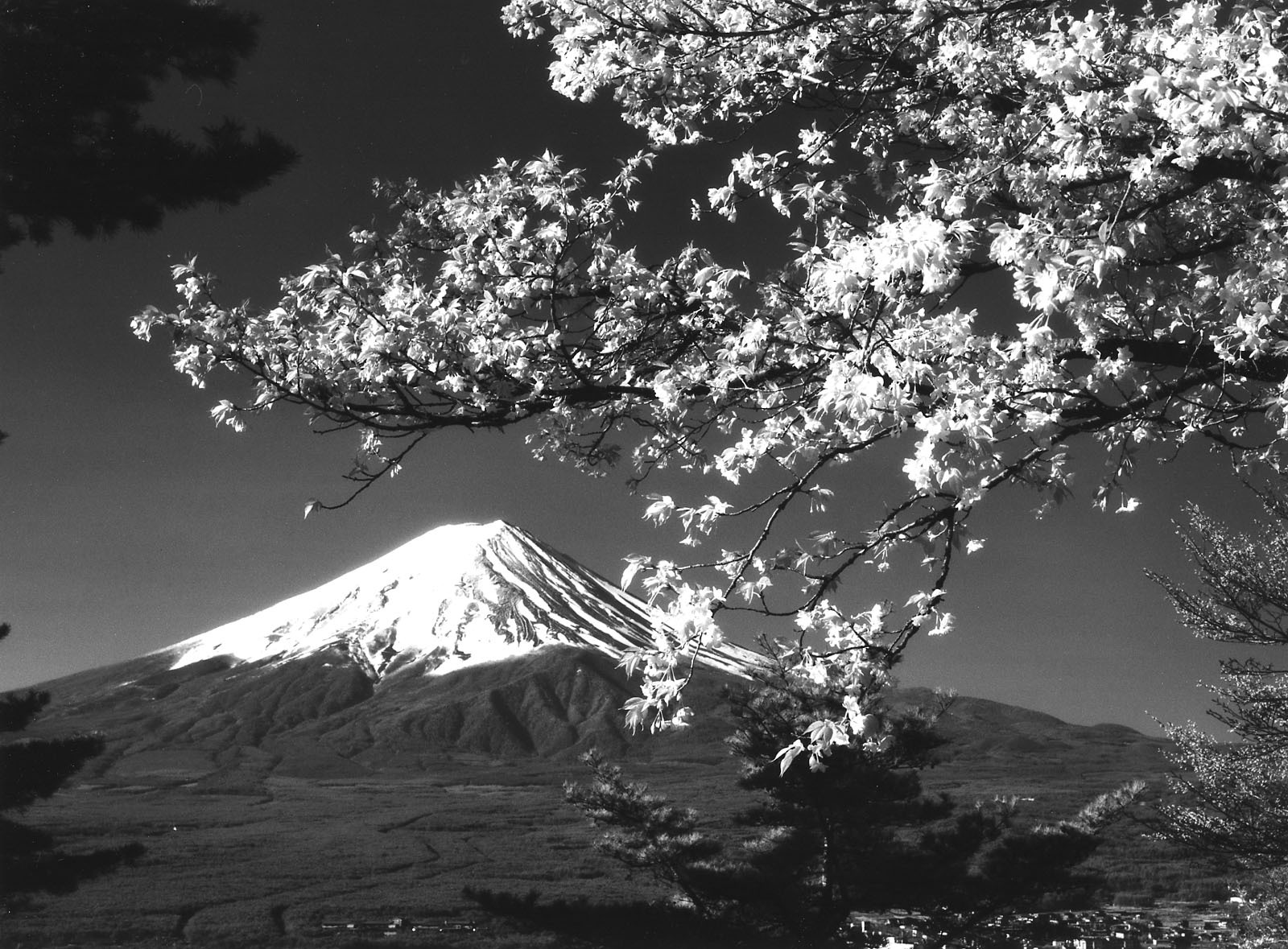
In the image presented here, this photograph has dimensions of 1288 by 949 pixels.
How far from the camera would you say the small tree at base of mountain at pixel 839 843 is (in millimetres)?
32031

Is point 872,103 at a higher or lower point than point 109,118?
lower

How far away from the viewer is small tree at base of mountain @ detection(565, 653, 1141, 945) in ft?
105

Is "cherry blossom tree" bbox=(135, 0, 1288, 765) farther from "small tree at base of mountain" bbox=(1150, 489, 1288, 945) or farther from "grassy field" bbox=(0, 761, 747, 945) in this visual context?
"grassy field" bbox=(0, 761, 747, 945)

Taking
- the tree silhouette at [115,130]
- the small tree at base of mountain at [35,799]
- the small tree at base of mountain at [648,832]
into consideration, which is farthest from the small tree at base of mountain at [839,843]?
the tree silhouette at [115,130]

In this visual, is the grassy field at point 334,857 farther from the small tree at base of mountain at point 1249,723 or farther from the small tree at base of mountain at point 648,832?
the small tree at base of mountain at point 1249,723

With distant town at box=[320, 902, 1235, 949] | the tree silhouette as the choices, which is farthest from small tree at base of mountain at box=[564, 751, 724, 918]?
the tree silhouette

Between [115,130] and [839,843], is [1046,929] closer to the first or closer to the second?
[839,843]

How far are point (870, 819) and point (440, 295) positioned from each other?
2976 cm

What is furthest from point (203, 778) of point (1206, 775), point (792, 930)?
point (1206, 775)

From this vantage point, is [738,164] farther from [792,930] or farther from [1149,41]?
[792,930]

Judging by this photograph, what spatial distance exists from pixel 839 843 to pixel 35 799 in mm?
23696

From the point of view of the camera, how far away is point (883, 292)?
5.07 m

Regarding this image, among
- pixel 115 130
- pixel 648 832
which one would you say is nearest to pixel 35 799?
pixel 115 130

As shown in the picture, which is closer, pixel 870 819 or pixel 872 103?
pixel 872 103
